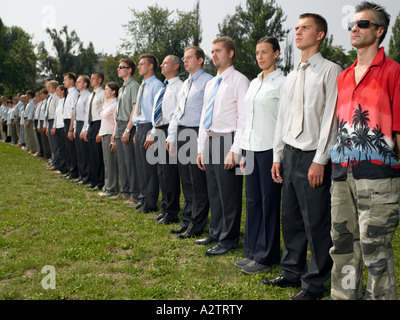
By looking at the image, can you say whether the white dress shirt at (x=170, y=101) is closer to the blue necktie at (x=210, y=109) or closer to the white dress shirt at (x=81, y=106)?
the blue necktie at (x=210, y=109)

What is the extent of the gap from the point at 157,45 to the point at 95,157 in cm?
5099

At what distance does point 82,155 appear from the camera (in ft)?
34.4

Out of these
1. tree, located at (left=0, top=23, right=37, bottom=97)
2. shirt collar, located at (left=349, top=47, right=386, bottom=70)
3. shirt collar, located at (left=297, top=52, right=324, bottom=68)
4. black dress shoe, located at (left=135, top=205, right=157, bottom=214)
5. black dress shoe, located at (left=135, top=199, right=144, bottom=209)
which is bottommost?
black dress shoe, located at (left=135, top=205, right=157, bottom=214)

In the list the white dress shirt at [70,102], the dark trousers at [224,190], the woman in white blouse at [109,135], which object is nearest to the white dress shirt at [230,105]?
the dark trousers at [224,190]

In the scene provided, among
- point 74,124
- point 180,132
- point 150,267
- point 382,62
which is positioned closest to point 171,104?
point 180,132

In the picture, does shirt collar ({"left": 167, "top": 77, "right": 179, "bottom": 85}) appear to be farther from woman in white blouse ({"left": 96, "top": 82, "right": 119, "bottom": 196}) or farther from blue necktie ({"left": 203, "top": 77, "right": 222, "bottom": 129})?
woman in white blouse ({"left": 96, "top": 82, "right": 119, "bottom": 196})

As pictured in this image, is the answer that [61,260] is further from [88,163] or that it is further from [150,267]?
[88,163]

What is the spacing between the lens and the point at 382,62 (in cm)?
304

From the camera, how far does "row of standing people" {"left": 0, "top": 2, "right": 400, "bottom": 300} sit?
3.02 metres

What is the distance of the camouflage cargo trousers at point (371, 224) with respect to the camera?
297 centimetres

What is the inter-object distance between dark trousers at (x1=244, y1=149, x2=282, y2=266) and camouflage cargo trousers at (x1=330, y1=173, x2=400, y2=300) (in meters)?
1.13

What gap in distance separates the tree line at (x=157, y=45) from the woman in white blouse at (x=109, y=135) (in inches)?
1292

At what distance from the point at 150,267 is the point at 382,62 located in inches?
126

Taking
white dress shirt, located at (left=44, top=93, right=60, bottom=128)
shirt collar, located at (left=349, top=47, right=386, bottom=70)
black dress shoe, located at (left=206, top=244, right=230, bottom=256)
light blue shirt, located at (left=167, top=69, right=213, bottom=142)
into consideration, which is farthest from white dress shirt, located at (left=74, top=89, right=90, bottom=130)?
shirt collar, located at (left=349, top=47, right=386, bottom=70)
